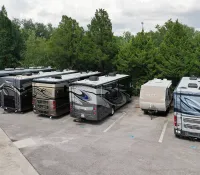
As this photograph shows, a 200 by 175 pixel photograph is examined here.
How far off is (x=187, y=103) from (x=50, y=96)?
8.74 metres

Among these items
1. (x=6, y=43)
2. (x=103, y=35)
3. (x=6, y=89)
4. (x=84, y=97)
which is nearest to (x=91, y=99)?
(x=84, y=97)

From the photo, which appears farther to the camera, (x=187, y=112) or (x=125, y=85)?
(x=125, y=85)

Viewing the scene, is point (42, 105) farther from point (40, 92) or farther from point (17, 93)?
point (17, 93)

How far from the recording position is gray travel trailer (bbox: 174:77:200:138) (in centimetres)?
1077

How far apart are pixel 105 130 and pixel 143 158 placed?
404 cm

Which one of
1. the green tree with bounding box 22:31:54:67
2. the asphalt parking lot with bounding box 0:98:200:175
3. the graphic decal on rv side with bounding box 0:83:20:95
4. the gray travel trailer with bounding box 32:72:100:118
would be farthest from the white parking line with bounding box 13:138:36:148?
the green tree with bounding box 22:31:54:67

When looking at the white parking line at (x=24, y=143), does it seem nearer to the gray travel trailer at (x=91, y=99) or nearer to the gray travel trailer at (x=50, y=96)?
the gray travel trailer at (x=91, y=99)

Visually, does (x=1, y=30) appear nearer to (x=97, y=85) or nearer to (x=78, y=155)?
(x=97, y=85)

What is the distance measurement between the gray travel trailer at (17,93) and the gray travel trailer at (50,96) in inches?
51.1

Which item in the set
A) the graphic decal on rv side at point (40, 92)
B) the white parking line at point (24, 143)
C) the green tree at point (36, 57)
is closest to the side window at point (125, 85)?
the graphic decal on rv side at point (40, 92)

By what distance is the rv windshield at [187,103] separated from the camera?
10.8 meters

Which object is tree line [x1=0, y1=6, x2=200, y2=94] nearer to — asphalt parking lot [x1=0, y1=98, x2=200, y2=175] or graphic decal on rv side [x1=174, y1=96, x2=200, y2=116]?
asphalt parking lot [x1=0, y1=98, x2=200, y2=175]

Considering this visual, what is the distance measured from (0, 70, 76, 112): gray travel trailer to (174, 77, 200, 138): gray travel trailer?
1100 centimetres

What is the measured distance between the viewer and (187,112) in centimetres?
1091
